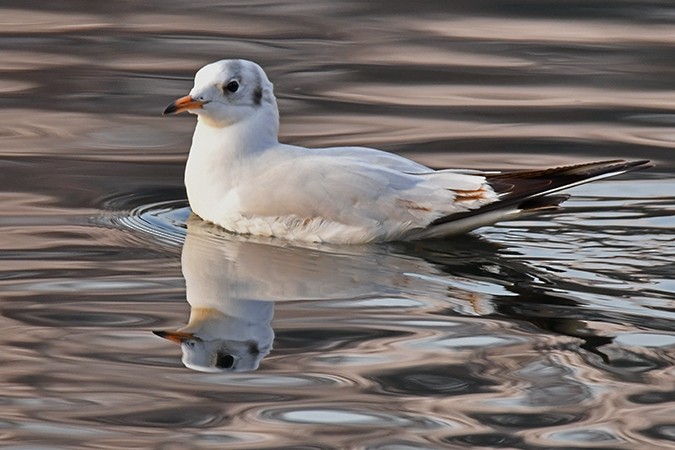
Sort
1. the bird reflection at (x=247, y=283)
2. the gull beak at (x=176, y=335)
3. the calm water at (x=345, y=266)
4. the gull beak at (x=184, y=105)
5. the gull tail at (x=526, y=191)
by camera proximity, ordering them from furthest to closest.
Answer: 1. the gull beak at (x=184, y=105)
2. the gull tail at (x=526, y=191)
3. the gull beak at (x=176, y=335)
4. the bird reflection at (x=247, y=283)
5. the calm water at (x=345, y=266)

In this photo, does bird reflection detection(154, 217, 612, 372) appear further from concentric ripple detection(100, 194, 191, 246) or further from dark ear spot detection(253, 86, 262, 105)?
dark ear spot detection(253, 86, 262, 105)

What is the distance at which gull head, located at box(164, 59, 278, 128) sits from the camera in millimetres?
7691

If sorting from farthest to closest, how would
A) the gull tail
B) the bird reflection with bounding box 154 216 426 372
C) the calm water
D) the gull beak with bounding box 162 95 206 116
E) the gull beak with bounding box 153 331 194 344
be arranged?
1. the gull beak with bounding box 162 95 206 116
2. the gull tail
3. the gull beak with bounding box 153 331 194 344
4. the bird reflection with bounding box 154 216 426 372
5. the calm water

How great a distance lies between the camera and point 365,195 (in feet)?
24.0

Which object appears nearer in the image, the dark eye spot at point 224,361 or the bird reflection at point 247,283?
the dark eye spot at point 224,361

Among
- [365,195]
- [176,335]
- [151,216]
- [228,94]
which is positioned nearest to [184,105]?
[228,94]

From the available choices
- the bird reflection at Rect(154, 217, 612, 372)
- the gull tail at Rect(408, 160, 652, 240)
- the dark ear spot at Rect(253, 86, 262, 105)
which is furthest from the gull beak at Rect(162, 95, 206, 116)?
the gull tail at Rect(408, 160, 652, 240)

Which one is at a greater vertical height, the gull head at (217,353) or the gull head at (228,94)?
the gull head at (228,94)

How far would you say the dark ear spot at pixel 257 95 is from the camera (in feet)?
A: 25.7

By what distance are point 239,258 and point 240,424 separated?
6.79ft

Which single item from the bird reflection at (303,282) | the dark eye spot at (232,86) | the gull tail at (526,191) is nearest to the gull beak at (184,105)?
the dark eye spot at (232,86)

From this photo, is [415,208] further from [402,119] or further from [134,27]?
[134,27]

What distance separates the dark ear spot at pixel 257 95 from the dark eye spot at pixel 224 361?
2.23 meters

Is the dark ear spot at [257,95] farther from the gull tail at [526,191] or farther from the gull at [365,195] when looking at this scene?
the gull tail at [526,191]
